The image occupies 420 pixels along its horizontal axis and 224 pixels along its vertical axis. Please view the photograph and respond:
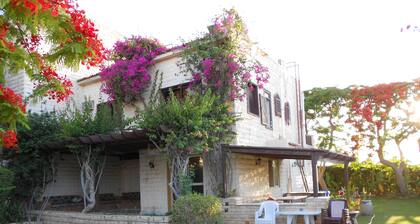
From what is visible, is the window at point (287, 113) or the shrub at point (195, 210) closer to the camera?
the shrub at point (195, 210)

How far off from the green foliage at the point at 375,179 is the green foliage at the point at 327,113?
2350mm

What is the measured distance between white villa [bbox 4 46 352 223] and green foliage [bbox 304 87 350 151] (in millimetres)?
7501

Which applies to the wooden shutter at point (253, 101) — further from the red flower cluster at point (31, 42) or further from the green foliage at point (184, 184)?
the red flower cluster at point (31, 42)

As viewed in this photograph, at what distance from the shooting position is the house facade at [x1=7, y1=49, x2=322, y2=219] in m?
15.6

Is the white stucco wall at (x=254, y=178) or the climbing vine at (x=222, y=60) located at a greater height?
the climbing vine at (x=222, y=60)

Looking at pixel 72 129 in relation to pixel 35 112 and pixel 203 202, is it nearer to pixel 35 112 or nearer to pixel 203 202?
pixel 35 112

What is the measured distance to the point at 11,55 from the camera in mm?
4957

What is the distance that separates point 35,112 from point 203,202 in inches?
378

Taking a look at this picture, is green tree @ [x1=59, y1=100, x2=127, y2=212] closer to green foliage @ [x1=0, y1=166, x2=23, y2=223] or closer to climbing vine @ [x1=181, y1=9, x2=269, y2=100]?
green foliage @ [x1=0, y1=166, x2=23, y2=223]

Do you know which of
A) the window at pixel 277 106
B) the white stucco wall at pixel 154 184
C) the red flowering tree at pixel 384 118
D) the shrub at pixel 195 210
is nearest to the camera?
the shrub at pixel 195 210

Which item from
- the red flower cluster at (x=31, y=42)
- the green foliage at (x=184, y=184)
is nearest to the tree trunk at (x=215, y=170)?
the green foliage at (x=184, y=184)

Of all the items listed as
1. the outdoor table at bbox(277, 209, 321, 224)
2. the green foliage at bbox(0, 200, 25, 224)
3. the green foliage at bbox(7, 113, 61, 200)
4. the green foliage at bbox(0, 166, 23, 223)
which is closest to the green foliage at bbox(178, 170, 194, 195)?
the outdoor table at bbox(277, 209, 321, 224)

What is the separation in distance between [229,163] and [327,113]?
698 inches

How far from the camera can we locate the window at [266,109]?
17.5 m
